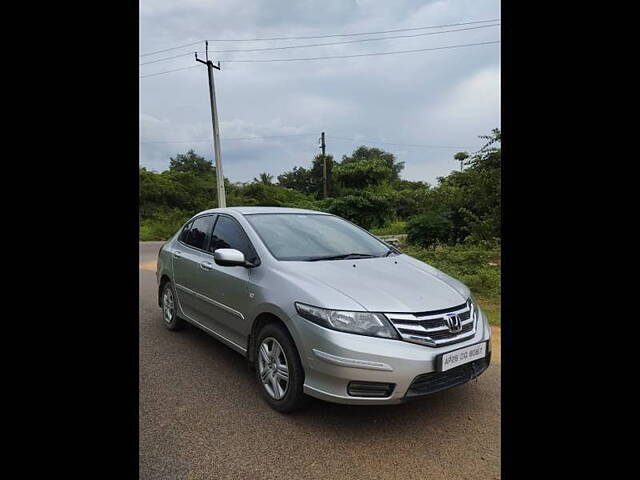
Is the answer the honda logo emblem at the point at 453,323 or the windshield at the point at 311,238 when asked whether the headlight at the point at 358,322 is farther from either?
the windshield at the point at 311,238

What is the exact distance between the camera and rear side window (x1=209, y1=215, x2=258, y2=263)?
11.6ft

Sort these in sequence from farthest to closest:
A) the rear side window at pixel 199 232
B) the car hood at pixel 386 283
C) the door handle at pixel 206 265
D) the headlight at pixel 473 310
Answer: the rear side window at pixel 199 232
the door handle at pixel 206 265
the headlight at pixel 473 310
the car hood at pixel 386 283

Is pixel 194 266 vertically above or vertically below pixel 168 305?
above

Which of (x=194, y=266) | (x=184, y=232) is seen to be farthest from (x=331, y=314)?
(x=184, y=232)

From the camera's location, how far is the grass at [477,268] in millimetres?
6705

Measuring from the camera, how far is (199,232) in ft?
15.0

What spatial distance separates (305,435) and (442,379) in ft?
3.16

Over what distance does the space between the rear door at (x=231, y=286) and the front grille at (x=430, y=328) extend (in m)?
1.29

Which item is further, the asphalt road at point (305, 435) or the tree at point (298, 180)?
the tree at point (298, 180)

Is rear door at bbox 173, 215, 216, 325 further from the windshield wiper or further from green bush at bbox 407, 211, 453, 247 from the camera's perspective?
green bush at bbox 407, 211, 453, 247

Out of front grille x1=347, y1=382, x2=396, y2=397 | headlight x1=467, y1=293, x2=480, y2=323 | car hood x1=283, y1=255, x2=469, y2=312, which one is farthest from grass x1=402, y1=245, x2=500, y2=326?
front grille x1=347, y1=382, x2=396, y2=397

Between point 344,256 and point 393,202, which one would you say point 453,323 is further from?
point 393,202

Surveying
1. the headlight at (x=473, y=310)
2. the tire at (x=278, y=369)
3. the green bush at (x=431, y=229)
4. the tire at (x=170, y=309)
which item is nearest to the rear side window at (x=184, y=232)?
the tire at (x=170, y=309)
